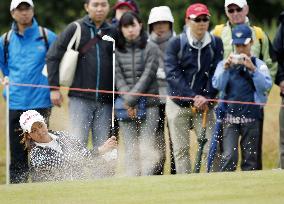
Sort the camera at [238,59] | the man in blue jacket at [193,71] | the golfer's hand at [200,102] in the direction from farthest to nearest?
the man in blue jacket at [193,71], the golfer's hand at [200,102], the camera at [238,59]

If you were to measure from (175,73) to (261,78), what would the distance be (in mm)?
984

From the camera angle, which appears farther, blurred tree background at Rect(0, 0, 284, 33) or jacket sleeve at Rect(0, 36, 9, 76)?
blurred tree background at Rect(0, 0, 284, 33)

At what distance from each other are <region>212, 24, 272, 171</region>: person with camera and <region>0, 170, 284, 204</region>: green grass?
246 centimetres

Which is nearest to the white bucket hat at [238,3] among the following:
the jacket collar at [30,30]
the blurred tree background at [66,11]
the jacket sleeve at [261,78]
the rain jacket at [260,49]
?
the rain jacket at [260,49]

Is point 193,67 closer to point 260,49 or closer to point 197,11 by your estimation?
point 197,11

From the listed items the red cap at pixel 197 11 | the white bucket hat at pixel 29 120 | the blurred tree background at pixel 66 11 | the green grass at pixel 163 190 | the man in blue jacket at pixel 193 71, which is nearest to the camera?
the green grass at pixel 163 190

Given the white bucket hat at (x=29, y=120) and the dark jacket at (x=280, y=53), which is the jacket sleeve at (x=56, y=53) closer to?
the white bucket hat at (x=29, y=120)

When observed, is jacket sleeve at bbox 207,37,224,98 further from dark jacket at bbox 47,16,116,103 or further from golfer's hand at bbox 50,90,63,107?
golfer's hand at bbox 50,90,63,107

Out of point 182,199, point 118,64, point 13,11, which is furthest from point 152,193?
point 13,11

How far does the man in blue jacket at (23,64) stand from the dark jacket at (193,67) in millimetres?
1579

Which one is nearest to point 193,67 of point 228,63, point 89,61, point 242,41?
point 228,63

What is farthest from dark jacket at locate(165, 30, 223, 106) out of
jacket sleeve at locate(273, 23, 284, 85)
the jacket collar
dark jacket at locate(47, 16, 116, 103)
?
the jacket collar

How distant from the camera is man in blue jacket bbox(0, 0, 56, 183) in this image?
47.9 feet

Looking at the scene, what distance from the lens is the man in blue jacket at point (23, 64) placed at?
14586 millimetres
